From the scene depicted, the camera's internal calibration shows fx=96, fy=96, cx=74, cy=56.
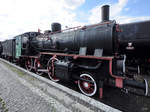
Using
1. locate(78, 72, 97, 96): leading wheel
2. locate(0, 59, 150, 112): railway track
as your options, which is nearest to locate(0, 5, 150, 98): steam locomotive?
locate(78, 72, 97, 96): leading wheel

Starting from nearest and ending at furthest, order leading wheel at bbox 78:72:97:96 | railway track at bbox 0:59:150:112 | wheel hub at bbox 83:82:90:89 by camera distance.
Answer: railway track at bbox 0:59:150:112 < leading wheel at bbox 78:72:97:96 < wheel hub at bbox 83:82:90:89

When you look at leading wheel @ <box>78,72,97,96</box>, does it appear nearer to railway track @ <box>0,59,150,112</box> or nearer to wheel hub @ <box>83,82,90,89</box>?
wheel hub @ <box>83,82,90,89</box>

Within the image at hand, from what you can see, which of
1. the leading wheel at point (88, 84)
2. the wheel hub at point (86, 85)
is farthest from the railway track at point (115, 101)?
the wheel hub at point (86, 85)

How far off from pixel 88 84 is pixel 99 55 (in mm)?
1088

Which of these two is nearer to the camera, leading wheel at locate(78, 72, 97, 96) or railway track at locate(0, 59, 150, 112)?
railway track at locate(0, 59, 150, 112)

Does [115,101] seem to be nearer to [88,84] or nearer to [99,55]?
[88,84]

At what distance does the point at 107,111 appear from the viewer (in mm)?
1951

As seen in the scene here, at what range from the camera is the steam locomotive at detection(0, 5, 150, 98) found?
2.92 m

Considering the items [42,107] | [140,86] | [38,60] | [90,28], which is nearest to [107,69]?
[140,86]

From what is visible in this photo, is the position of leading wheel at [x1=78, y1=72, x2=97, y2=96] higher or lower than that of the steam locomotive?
lower

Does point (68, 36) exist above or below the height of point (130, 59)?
above

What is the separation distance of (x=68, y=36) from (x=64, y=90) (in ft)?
7.18

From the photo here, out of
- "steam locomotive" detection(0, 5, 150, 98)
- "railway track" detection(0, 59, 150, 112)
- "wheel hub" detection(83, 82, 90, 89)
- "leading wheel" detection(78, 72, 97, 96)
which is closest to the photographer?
"railway track" detection(0, 59, 150, 112)

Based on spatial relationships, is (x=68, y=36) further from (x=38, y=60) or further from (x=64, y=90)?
(x=38, y=60)
